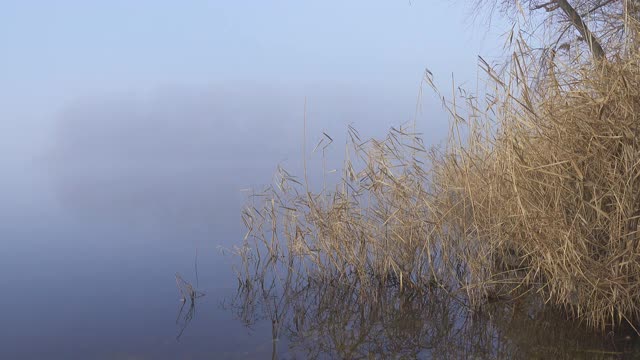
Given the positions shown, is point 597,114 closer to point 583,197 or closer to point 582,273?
point 583,197

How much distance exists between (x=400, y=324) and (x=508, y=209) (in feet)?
3.58

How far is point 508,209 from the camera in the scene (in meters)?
4.09

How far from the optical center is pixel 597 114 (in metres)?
3.62

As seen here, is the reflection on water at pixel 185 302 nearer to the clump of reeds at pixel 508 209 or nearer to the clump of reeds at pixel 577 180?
the clump of reeds at pixel 508 209

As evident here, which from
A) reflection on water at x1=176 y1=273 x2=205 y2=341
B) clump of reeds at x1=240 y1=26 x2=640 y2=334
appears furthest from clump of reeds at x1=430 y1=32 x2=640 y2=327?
reflection on water at x1=176 y1=273 x2=205 y2=341

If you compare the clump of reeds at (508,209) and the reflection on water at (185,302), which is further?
the reflection on water at (185,302)

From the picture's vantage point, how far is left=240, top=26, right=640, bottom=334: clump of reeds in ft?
11.9

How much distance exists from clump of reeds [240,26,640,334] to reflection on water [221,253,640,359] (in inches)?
4.2

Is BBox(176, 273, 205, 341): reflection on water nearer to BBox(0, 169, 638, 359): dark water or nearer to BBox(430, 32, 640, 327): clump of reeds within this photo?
BBox(0, 169, 638, 359): dark water

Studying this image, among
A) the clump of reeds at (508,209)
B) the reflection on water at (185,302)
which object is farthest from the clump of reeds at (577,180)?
the reflection on water at (185,302)

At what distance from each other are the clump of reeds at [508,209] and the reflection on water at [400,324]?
106mm

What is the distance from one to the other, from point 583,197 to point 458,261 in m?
1.43

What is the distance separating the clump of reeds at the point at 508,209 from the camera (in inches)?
143

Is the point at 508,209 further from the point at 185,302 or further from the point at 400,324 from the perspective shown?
the point at 185,302
